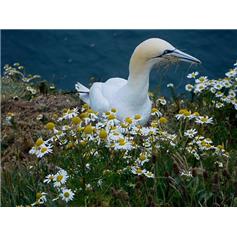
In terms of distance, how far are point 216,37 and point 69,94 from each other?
1.27m

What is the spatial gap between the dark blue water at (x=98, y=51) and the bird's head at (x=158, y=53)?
0.20m

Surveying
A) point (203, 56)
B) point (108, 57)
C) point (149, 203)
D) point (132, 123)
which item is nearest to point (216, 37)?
point (203, 56)

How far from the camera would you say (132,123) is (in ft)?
8.09

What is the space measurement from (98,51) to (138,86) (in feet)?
4.27

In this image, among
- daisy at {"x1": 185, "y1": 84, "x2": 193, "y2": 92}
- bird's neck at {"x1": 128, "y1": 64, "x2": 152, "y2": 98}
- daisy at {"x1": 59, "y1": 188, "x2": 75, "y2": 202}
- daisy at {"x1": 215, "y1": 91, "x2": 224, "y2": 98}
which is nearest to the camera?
daisy at {"x1": 59, "y1": 188, "x2": 75, "y2": 202}

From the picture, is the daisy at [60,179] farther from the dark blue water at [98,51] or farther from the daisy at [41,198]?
the dark blue water at [98,51]

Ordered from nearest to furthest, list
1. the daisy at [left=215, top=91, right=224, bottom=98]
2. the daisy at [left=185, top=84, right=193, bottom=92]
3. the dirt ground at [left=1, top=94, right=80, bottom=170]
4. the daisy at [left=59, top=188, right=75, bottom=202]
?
the daisy at [left=59, top=188, right=75, bottom=202] < the dirt ground at [left=1, top=94, right=80, bottom=170] < the daisy at [left=215, top=91, right=224, bottom=98] < the daisy at [left=185, top=84, right=193, bottom=92]

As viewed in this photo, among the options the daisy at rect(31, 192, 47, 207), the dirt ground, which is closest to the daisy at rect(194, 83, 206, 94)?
the dirt ground

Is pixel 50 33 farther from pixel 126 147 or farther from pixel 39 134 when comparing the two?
pixel 126 147

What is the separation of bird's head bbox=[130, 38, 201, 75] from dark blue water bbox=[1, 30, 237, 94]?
7.8 inches

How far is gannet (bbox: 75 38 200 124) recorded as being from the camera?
2.95 meters

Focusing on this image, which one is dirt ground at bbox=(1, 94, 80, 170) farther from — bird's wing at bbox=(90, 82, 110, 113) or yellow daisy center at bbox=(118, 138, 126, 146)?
yellow daisy center at bbox=(118, 138, 126, 146)

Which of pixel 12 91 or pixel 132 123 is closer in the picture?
pixel 132 123

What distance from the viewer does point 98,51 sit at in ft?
14.2
